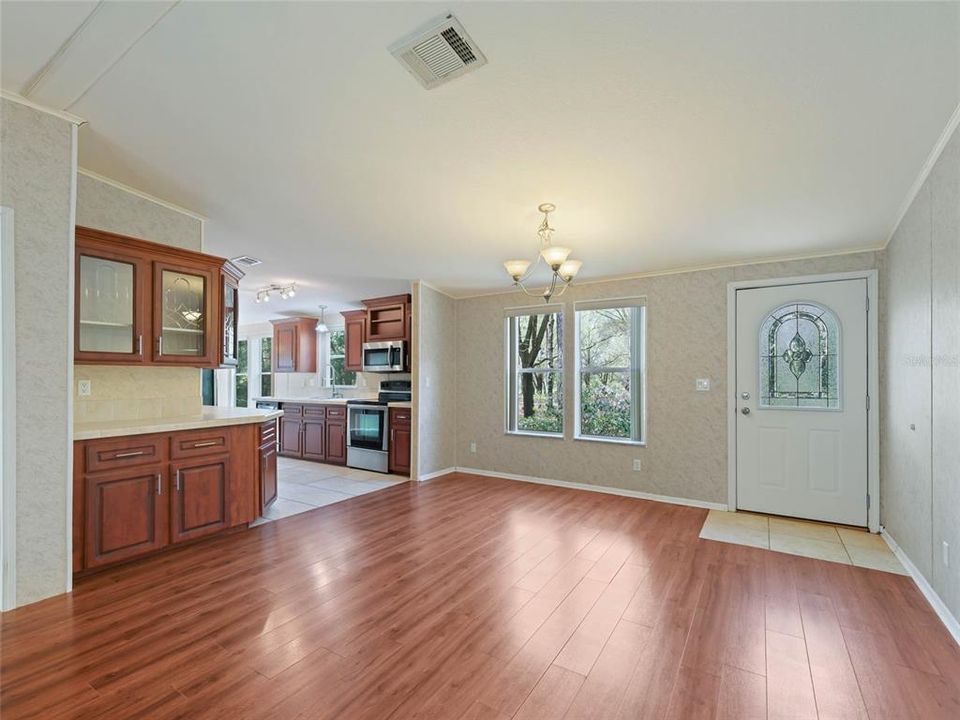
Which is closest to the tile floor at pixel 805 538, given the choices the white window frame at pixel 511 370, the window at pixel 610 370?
the window at pixel 610 370

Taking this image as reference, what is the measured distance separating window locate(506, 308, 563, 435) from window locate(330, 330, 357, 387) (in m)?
3.32

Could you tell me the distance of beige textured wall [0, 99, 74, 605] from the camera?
2.17 m

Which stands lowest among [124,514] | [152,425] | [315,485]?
[315,485]

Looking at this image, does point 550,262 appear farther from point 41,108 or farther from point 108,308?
point 108,308

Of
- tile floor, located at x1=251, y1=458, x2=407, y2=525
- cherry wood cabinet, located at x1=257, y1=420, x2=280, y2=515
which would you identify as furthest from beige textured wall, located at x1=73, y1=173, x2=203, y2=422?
tile floor, located at x1=251, y1=458, x2=407, y2=525

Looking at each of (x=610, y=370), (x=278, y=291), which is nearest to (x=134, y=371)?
(x=278, y=291)

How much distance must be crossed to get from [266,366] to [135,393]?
18.5ft

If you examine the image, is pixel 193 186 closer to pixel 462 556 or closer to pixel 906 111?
pixel 462 556

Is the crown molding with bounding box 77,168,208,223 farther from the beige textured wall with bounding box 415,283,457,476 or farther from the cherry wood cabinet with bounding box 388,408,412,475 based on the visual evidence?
the cherry wood cabinet with bounding box 388,408,412,475

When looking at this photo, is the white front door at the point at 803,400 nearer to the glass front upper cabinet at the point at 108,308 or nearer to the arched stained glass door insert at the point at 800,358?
the arched stained glass door insert at the point at 800,358

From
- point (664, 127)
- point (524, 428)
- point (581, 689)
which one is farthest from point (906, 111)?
point (524, 428)

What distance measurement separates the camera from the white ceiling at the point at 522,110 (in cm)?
151

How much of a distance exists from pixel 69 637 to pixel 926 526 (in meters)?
4.54

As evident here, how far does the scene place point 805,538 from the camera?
346 cm
